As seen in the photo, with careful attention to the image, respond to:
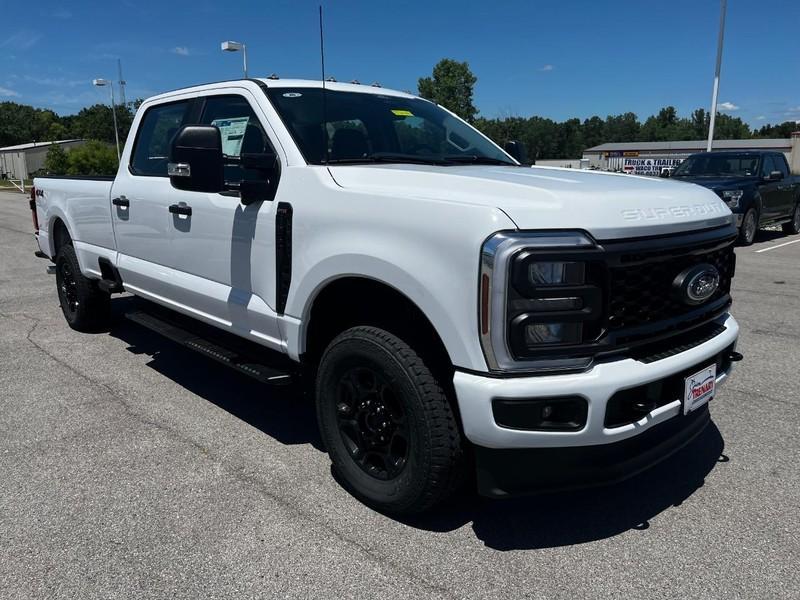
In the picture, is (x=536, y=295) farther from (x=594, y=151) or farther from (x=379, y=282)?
(x=594, y=151)

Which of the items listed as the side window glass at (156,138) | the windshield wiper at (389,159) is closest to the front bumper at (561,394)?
the windshield wiper at (389,159)

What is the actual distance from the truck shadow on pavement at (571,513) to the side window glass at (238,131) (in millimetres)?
2067

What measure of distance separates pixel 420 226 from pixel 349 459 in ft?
4.01

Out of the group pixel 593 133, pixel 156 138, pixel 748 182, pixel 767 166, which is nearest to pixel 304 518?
pixel 156 138

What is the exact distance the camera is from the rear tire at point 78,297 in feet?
18.9

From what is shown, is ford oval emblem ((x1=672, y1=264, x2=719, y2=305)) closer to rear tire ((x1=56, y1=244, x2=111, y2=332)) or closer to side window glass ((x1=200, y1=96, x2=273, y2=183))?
side window glass ((x1=200, y1=96, x2=273, y2=183))

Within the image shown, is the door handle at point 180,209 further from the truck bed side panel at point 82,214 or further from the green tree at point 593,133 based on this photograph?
the green tree at point 593,133

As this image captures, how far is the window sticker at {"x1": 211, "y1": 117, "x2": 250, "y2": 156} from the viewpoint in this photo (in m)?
3.79

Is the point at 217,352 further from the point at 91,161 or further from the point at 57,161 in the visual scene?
the point at 57,161

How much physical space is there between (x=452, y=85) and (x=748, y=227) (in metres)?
61.3

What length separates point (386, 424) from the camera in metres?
2.92

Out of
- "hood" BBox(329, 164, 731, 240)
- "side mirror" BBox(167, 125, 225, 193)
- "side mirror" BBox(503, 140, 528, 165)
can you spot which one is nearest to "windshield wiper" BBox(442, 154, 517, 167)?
"hood" BBox(329, 164, 731, 240)

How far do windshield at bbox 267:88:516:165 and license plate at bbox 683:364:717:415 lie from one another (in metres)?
1.74

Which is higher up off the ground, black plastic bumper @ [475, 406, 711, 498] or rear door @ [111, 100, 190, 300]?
rear door @ [111, 100, 190, 300]
